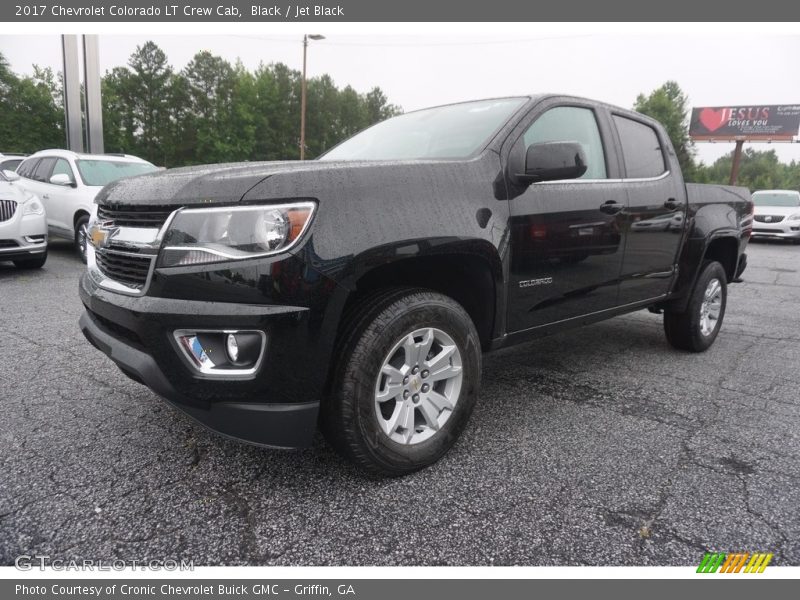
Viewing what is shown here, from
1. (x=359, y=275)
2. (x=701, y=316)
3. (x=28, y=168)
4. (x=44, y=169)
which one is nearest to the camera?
(x=359, y=275)

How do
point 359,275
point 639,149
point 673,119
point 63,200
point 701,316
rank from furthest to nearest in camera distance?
point 673,119, point 63,200, point 701,316, point 639,149, point 359,275

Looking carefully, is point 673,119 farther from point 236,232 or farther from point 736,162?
point 236,232

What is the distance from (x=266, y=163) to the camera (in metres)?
2.25

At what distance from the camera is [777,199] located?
52.4 ft

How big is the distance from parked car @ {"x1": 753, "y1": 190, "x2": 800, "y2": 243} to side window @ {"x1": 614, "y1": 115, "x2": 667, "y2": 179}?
1329cm

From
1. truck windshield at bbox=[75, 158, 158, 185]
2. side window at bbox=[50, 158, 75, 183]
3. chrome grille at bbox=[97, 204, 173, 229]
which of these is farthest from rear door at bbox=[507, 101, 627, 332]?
side window at bbox=[50, 158, 75, 183]

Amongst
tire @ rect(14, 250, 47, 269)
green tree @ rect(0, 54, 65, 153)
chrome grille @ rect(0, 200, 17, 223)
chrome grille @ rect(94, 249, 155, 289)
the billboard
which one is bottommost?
tire @ rect(14, 250, 47, 269)

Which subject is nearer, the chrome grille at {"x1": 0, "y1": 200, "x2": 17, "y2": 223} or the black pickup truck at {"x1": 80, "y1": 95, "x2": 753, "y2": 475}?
the black pickup truck at {"x1": 80, "y1": 95, "x2": 753, "y2": 475}

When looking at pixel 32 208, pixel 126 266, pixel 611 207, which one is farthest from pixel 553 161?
pixel 32 208

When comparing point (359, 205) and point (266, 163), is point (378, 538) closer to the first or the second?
point (359, 205)

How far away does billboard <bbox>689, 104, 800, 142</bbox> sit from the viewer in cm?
4672

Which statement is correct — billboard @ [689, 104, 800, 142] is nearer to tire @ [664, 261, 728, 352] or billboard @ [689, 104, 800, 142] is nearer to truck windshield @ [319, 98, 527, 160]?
tire @ [664, 261, 728, 352]

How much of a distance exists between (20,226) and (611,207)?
22.5 feet

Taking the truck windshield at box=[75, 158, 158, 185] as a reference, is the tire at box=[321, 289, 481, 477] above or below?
below
